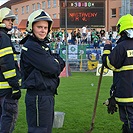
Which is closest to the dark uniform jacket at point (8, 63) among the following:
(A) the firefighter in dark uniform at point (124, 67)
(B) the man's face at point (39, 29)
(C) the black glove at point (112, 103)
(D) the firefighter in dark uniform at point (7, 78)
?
(D) the firefighter in dark uniform at point (7, 78)

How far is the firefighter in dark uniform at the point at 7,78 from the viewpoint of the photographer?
4660mm

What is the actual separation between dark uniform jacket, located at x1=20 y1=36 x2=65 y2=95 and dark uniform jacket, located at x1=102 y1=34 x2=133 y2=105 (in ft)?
3.74

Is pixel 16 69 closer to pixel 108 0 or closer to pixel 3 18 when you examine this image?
pixel 3 18

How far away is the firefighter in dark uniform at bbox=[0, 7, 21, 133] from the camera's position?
466cm

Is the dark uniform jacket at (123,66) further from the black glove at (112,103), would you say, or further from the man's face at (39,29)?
the man's face at (39,29)

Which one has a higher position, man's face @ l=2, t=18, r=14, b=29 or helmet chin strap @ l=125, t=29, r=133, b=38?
man's face @ l=2, t=18, r=14, b=29

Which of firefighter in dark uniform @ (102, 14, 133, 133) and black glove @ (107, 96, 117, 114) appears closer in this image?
firefighter in dark uniform @ (102, 14, 133, 133)

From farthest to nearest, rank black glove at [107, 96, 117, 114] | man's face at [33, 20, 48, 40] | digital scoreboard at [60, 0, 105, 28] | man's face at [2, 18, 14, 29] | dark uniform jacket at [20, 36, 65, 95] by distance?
1. digital scoreboard at [60, 0, 105, 28]
2. black glove at [107, 96, 117, 114]
3. man's face at [2, 18, 14, 29]
4. man's face at [33, 20, 48, 40]
5. dark uniform jacket at [20, 36, 65, 95]

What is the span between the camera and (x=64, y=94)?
34.5 ft

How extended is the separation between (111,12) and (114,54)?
5640cm

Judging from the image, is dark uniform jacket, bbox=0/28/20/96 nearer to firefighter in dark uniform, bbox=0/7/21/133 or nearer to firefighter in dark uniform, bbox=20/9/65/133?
firefighter in dark uniform, bbox=0/7/21/133

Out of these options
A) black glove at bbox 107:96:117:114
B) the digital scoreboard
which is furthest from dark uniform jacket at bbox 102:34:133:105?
the digital scoreboard

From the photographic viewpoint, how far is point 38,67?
3891 mm

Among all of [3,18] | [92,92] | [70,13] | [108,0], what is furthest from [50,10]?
[3,18]
